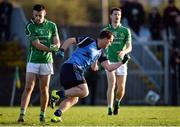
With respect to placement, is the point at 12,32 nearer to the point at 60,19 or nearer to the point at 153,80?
the point at 153,80

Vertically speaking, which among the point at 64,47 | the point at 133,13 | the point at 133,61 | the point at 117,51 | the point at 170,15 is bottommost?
the point at 133,61

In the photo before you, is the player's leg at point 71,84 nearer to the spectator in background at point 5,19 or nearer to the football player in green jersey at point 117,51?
the football player in green jersey at point 117,51

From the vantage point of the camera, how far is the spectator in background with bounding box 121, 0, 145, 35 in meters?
28.3

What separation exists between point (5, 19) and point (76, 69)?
49.1ft

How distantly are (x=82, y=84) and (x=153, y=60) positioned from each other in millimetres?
16382

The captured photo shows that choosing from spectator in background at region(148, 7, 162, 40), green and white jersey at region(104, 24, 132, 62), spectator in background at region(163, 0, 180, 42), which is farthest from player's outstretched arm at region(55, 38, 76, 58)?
spectator in background at region(148, 7, 162, 40)

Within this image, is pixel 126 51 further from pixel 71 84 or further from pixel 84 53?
pixel 71 84

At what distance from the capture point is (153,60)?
30766mm

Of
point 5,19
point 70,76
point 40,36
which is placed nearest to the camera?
point 70,76

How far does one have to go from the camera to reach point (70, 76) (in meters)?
14.5

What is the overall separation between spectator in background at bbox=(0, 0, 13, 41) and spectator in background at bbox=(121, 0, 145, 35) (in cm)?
473

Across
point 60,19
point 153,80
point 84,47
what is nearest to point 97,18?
point 60,19

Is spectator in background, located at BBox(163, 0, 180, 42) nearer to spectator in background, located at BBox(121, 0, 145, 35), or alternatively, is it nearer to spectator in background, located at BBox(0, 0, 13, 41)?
spectator in background, located at BBox(121, 0, 145, 35)

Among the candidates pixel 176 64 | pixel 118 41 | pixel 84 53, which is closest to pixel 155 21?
pixel 176 64
